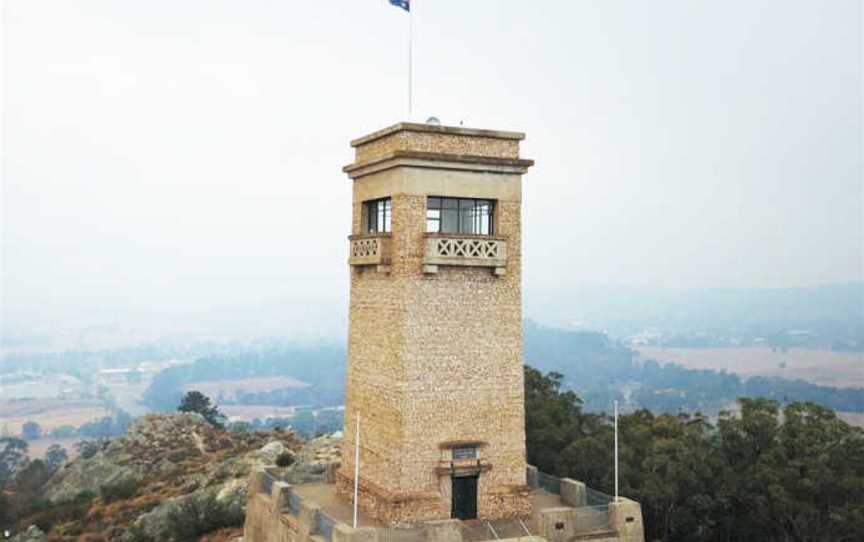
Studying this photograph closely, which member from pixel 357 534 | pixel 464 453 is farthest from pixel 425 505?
pixel 357 534

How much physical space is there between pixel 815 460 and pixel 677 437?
5.68 m

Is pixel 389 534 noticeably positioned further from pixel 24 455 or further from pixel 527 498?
pixel 24 455

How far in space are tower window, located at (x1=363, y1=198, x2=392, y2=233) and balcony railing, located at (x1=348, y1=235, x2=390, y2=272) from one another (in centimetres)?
52

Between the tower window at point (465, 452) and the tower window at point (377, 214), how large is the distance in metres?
5.94

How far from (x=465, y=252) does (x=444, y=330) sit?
79.8 inches

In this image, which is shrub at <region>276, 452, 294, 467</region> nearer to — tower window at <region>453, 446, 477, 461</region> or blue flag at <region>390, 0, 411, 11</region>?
tower window at <region>453, 446, 477, 461</region>

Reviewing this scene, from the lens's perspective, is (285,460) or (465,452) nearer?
(465,452)

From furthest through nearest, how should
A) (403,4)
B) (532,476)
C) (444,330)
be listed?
(532,476), (403,4), (444,330)

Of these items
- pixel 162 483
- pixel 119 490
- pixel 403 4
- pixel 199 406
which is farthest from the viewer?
pixel 199 406

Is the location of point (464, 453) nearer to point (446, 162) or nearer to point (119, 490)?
point (446, 162)

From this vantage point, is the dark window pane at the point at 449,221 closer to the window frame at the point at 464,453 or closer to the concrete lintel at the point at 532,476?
the window frame at the point at 464,453

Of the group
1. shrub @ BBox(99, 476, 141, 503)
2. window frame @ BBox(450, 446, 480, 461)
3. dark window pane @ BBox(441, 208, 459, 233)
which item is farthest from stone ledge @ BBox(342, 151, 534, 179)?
shrub @ BBox(99, 476, 141, 503)

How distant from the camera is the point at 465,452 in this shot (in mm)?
20938

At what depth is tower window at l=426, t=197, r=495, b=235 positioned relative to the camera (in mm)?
21406
